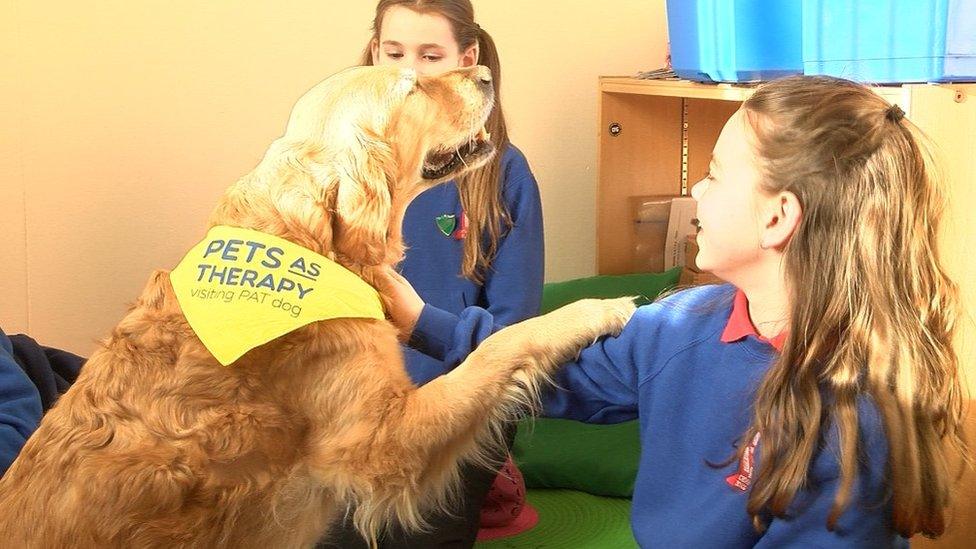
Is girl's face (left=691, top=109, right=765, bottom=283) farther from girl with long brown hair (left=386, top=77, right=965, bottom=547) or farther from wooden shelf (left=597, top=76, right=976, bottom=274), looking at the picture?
wooden shelf (left=597, top=76, right=976, bottom=274)

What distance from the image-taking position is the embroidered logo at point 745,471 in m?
1.33

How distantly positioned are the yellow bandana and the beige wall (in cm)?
163

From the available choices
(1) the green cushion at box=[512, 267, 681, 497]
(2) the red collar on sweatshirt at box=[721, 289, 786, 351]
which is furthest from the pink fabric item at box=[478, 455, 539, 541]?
(2) the red collar on sweatshirt at box=[721, 289, 786, 351]

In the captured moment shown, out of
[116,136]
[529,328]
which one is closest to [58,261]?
[116,136]

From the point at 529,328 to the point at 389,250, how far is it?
0.31 metres

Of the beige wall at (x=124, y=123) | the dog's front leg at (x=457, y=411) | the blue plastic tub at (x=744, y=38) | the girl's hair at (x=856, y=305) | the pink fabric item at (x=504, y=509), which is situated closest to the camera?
the girl's hair at (x=856, y=305)

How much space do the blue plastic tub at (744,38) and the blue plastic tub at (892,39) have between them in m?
0.34

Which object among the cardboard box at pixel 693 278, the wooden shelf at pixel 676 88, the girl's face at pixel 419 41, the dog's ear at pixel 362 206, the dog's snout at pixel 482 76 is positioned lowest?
the cardboard box at pixel 693 278

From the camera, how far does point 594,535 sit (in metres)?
2.43

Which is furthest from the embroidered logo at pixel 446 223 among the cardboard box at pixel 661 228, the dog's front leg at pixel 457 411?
the cardboard box at pixel 661 228

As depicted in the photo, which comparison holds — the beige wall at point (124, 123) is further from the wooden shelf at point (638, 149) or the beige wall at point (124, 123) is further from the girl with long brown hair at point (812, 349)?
the girl with long brown hair at point (812, 349)

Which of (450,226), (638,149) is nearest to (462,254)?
(450,226)

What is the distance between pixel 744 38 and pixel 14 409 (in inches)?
67.2

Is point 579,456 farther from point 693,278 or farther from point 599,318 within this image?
point 599,318
